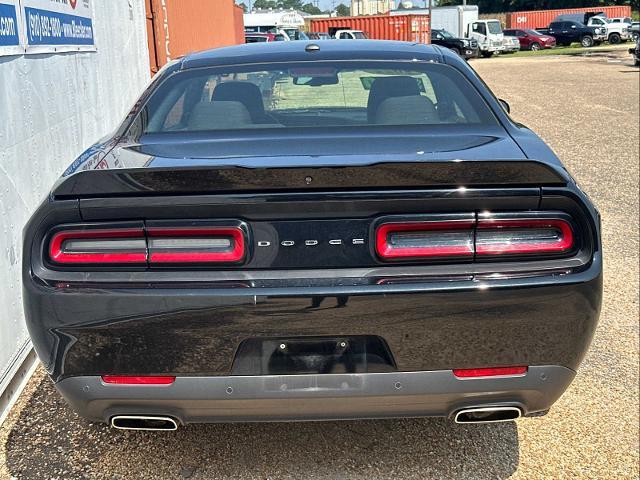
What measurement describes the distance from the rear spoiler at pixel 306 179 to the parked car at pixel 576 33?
167ft

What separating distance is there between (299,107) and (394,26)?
1467 inches

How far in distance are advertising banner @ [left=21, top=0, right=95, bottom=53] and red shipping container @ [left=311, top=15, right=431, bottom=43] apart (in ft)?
107

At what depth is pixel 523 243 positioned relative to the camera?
2307 mm

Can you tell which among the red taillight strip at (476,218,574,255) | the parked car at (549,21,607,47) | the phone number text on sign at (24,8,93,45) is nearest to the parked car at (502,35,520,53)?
the parked car at (549,21,607,47)

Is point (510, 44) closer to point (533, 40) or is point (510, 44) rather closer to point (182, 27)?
point (533, 40)

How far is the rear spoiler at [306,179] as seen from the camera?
2.26m

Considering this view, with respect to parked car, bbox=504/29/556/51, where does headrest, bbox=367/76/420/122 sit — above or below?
below

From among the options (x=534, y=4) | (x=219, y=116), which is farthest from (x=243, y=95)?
(x=534, y=4)

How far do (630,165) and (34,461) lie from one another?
8.35 meters

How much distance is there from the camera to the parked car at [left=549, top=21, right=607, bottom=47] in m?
48.7

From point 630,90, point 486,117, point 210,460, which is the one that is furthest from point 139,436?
point 630,90

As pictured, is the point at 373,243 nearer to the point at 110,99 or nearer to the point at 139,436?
the point at 139,436

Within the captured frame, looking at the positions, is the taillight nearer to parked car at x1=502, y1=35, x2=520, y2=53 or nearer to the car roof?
the car roof

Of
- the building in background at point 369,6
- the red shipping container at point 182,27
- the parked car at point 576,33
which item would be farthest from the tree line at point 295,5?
the red shipping container at point 182,27
